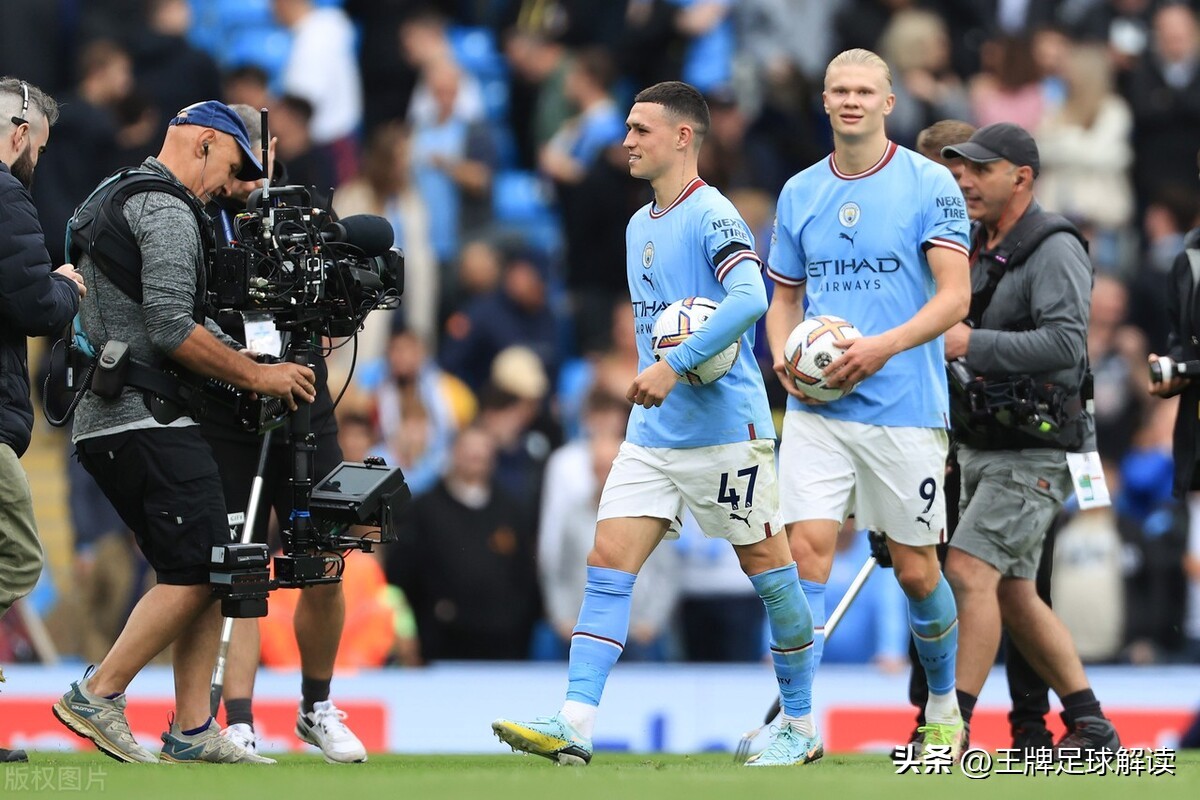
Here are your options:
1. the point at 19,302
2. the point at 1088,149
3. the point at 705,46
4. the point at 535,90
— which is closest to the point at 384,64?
the point at 535,90

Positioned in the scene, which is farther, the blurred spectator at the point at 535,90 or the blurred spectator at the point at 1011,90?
the blurred spectator at the point at 535,90

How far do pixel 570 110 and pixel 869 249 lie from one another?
828cm

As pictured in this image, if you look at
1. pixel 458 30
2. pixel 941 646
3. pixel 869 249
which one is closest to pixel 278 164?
pixel 869 249

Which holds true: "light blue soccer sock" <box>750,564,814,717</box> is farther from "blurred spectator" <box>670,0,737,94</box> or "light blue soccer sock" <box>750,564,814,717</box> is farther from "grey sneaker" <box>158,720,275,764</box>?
"blurred spectator" <box>670,0,737,94</box>

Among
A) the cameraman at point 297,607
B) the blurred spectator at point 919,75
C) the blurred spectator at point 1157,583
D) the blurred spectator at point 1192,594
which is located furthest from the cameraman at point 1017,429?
the blurred spectator at point 919,75

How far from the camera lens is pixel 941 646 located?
8.20m

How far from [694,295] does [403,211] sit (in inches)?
310

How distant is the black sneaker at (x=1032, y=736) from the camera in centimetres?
910

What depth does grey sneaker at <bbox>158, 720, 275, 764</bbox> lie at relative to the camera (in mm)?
7785

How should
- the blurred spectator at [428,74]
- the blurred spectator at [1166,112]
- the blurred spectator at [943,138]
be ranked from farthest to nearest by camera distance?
the blurred spectator at [428,74] → the blurred spectator at [1166,112] → the blurred spectator at [943,138]

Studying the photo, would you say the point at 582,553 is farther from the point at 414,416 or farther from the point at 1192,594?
the point at 1192,594

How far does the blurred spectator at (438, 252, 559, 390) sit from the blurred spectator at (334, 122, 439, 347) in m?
0.27

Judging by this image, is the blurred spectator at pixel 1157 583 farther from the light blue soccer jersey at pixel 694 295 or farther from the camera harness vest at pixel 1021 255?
the light blue soccer jersey at pixel 694 295

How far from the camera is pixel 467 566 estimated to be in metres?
13.0
